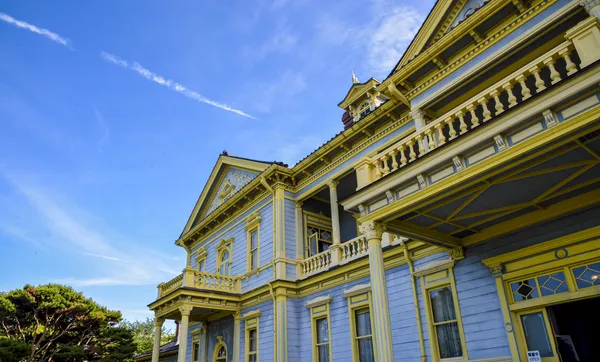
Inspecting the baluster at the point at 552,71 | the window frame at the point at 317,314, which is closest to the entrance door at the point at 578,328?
the baluster at the point at 552,71

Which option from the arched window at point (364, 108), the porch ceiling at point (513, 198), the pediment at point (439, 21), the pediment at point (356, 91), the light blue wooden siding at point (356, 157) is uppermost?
the pediment at point (356, 91)

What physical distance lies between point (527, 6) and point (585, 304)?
6.28 meters

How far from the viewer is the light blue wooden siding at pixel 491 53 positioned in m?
8.41

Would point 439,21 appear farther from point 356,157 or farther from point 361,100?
point 361,100

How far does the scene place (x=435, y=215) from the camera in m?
7.77

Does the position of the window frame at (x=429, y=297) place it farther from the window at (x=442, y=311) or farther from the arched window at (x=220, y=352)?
the arched window at (x=220, y=352)

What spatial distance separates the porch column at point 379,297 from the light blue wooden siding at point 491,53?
4.44 meters

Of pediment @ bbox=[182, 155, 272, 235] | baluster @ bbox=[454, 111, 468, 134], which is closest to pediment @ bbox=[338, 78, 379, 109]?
pediment @ bbox=[182, 155, 272, 235]

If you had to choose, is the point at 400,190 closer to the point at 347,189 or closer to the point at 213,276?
the point at 347,189

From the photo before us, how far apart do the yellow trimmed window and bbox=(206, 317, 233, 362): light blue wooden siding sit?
92.3 inches

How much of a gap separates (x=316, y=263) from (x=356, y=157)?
12.6ft

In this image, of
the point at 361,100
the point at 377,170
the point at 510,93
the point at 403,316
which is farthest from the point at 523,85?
the point at 361,100

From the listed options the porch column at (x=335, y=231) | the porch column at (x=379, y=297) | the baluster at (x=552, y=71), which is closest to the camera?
the baluster at (x=552, y=71)

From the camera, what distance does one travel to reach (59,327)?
92.1 feet
